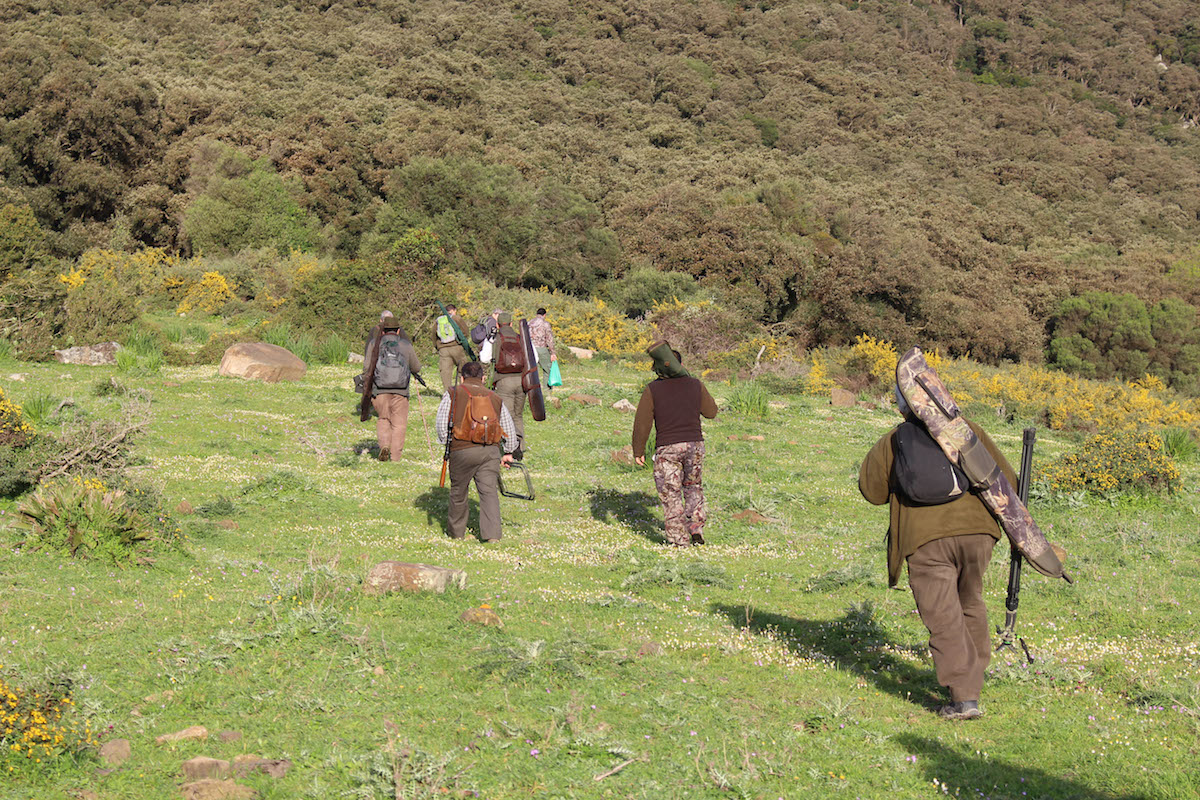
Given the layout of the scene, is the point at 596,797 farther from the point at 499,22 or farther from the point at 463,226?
the point at 499,22

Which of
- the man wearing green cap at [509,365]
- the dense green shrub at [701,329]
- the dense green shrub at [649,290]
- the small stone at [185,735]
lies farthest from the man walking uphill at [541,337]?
the dense green shrub at [649,290]

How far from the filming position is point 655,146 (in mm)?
62000

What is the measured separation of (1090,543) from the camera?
428 inches

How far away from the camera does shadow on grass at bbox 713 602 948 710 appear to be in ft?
20.2

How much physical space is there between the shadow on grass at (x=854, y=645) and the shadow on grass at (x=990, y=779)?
813 millimetres

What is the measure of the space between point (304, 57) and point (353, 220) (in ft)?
77.3

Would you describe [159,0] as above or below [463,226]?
above

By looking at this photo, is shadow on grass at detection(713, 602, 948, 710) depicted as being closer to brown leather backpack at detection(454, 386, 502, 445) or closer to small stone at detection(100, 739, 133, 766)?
brown leather backpack at detection(454, 386, 502, 445)

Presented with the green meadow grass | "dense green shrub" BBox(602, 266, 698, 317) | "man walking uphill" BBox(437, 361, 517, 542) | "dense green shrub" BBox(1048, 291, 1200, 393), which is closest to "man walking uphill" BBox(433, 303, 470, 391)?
the green meadow grass

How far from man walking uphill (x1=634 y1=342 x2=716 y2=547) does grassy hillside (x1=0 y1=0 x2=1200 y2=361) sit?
3012 cm

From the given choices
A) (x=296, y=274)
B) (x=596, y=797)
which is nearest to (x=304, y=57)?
(x=296, y=274)

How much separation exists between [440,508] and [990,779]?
732cm

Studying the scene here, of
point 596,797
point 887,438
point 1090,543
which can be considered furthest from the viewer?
point 1090,543

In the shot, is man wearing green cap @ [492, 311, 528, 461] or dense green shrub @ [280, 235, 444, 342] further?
dense green shrub @ [280, 235, 444, 342]
